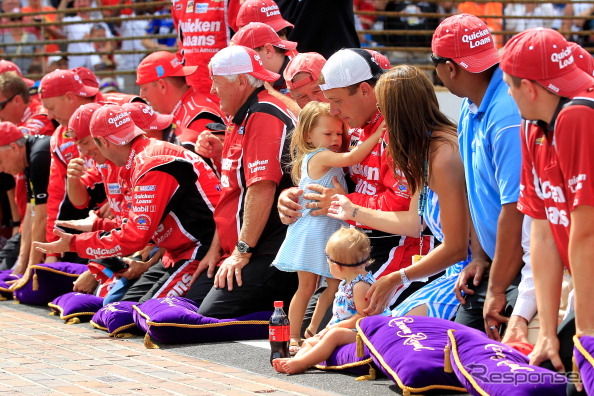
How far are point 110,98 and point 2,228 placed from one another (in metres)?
2.52

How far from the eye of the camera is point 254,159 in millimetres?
6691

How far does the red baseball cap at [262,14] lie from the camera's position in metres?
7.88

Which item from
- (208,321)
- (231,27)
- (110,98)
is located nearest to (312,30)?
(231,27)

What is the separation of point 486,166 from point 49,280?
15.1ft

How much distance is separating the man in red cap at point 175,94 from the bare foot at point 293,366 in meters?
3.14

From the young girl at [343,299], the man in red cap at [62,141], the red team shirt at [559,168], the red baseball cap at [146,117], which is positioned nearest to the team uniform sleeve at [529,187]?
the red team shirt at [559,168]

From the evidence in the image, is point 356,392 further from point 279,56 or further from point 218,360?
point 279,56

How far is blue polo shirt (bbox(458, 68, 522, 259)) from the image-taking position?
4832 mm

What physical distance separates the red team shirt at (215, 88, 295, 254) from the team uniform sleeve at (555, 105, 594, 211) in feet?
9.34

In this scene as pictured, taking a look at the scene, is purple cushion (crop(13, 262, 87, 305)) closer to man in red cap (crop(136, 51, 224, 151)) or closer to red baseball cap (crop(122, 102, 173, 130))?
red baseball cap (crop(122, 102, 173, 130))

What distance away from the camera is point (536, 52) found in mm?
4160

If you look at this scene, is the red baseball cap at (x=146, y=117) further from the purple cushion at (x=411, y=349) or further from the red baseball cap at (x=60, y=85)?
the purple cushion at (x=411, y=349)

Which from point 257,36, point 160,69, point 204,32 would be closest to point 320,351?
point 257,36

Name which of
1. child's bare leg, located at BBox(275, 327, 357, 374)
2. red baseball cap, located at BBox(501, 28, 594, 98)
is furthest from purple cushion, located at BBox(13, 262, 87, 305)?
red baseball cap, located at BBox(501, 28, 594, 98)
